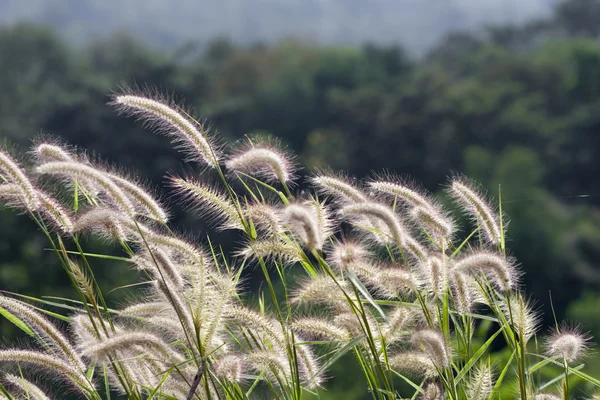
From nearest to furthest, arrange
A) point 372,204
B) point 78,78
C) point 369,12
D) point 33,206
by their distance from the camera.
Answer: point 372,204 → point 33,206 → point 78,78 → point 369,12

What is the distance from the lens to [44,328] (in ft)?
5.25

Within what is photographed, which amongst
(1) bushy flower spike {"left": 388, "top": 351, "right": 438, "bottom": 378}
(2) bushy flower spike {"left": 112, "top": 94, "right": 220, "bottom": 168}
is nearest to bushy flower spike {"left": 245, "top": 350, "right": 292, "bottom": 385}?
(1) bushy flower spike {"left": 388, "top": 351, "right": 438, "bottom": 378}

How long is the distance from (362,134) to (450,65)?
57.6ft

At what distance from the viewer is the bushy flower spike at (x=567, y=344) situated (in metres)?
1.62

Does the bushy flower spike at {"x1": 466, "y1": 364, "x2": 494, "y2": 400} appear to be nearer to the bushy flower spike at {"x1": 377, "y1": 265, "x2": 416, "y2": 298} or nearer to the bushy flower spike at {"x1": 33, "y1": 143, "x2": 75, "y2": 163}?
the bushy flower spike at {"x1": 377, "y1": 265, "x2": 416, "y2": 298}

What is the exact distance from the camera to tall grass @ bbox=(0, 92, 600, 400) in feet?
4.94

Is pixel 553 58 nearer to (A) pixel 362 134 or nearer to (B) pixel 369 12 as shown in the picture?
(A) pixel 362 134

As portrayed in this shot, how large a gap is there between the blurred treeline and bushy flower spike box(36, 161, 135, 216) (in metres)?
18.5

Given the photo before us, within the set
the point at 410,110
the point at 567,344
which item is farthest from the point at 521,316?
the point at 410,110

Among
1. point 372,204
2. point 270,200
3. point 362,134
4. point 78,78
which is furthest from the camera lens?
point 78,78

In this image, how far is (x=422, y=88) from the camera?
46.3 metres

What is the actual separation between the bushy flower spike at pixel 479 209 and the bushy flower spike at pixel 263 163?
398mm

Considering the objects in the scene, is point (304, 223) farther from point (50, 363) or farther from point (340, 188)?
point (50, 363)

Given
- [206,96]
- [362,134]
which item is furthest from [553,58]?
[206,96]
